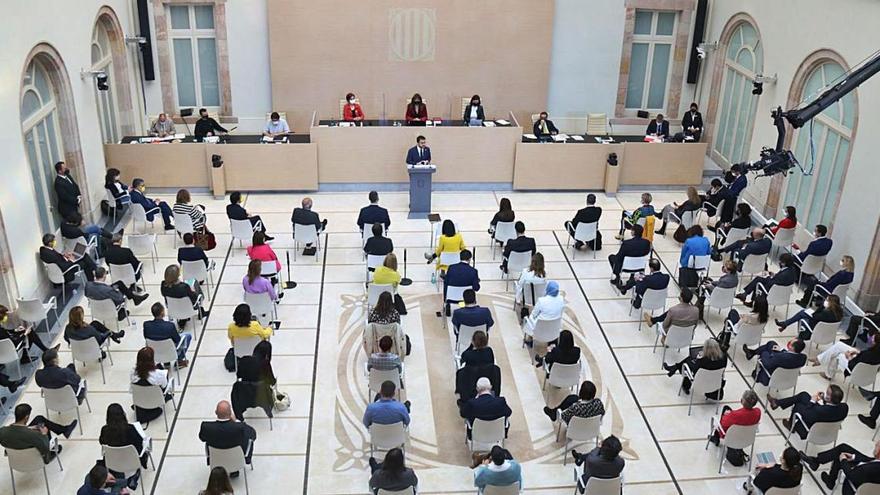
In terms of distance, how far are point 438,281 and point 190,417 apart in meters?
4.77

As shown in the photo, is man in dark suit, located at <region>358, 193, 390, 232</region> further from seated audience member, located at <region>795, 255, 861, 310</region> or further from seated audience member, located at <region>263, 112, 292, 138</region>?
seated audience member, located at <region>795, 255, 861, 310</region>

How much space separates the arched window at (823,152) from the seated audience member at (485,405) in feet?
25.2

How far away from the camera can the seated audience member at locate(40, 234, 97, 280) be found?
1235 cm

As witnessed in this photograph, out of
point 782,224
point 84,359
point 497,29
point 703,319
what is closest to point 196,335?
point 84,359

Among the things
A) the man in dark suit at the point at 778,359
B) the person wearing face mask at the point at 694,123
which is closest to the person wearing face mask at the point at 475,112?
the person wearing face mask at the point at 694,123

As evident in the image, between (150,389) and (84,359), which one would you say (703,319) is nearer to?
(150,389)

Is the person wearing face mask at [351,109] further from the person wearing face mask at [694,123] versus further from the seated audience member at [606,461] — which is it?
the seated audience member at [606,461]

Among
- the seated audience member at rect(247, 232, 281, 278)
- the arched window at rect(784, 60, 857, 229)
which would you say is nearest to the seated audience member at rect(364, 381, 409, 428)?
the seated audience member at rect(247, 232, 281, 278)

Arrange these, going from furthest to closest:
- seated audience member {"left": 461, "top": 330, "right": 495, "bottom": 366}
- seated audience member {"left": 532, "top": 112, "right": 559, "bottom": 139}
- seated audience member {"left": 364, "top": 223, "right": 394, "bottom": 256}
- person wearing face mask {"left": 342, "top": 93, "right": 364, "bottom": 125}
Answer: person wearing face mask {"left": 342, "top": 93, "right": 364, "bottom": 125} < seated audience member {"left": 532, "top": 112, "right": 559, "bottom": 139} < seated audience member {"left": 364, "top": 223, "right": 394, "bottom": 256} < seated audience member {"left": 461, "top": 330, "right": 495, "bottom": 366}

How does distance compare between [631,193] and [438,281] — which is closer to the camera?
[438,281]

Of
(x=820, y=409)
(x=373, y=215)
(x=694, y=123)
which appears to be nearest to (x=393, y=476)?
(x=820, y=409)

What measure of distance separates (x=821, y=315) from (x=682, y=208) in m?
4.31

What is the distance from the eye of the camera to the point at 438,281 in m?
13.6

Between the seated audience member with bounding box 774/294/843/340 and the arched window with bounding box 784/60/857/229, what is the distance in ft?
9.41
